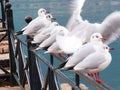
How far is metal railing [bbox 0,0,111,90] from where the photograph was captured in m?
3.60

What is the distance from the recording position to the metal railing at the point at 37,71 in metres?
3.60

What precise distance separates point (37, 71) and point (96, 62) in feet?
4.61

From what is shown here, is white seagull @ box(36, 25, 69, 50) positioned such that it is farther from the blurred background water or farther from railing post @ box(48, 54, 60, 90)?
the blurred background water

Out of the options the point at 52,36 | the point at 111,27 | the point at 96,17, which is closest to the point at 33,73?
the point at 52,36

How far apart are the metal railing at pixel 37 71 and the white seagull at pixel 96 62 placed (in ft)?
0.41

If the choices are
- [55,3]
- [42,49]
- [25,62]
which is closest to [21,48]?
[25,62]

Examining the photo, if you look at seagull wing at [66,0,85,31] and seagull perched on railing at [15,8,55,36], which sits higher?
seagull wing at [66,0,85,31]

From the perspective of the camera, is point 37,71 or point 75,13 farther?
point 75,13

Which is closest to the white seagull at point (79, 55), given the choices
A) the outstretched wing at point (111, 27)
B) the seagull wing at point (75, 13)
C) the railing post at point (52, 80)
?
the railing post at point (52, 80)

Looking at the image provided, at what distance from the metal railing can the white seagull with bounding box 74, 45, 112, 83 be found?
0.41ft

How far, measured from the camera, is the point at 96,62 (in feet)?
12.7

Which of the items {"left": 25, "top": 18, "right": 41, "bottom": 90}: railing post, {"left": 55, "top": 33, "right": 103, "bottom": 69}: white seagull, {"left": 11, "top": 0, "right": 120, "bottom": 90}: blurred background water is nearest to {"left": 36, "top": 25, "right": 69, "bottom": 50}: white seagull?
{"left": 25, "top": 18, "right": 41, "bottom": 90}: railing post

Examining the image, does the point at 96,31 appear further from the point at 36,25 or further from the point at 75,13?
the point at 36,25

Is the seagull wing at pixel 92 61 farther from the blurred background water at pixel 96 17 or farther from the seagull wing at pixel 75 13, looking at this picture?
the seagull wing at pixel 75 13
